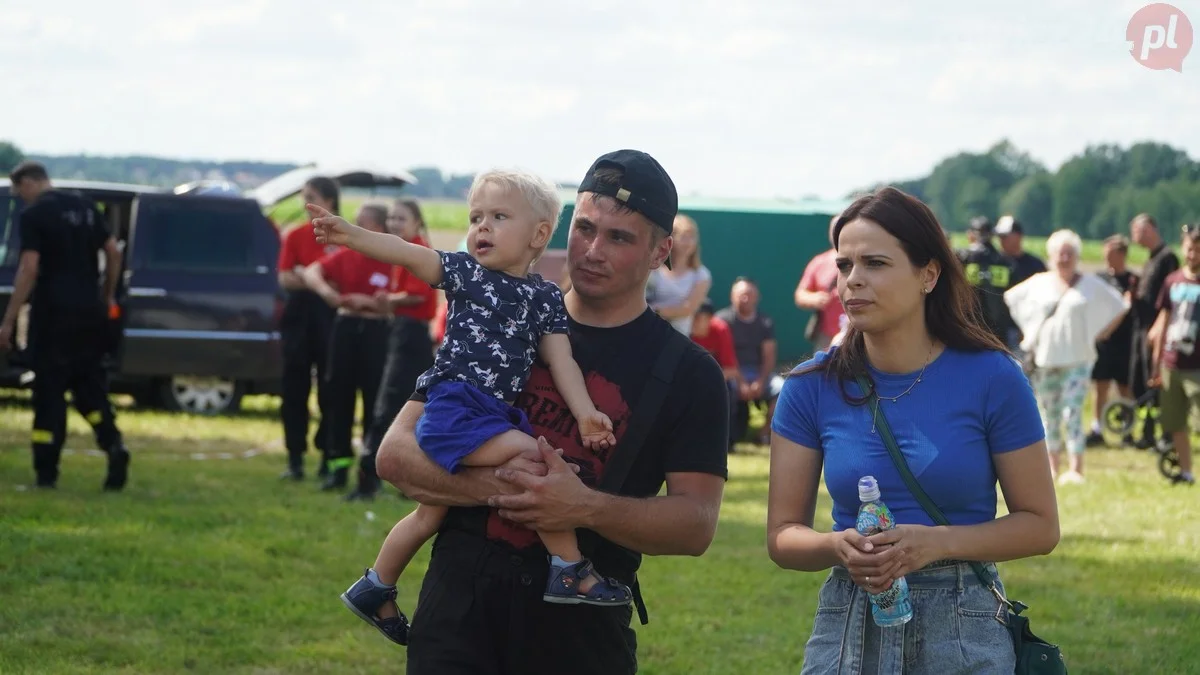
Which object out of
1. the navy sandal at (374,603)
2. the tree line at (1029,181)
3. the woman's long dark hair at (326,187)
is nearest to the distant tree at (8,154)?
the tree line at (1029,181)

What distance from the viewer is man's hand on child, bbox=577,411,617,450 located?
3.47 m

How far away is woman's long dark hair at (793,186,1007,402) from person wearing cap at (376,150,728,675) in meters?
0.30

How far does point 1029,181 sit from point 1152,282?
15.0m

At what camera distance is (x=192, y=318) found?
613 inches

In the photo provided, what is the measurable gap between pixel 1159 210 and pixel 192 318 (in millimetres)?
10269

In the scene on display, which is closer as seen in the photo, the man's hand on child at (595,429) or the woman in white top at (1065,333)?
the man's hand on child at (595,429)

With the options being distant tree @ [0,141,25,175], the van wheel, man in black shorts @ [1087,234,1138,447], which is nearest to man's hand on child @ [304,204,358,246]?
the van wheel

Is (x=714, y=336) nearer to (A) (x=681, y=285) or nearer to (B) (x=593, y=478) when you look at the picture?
(A) (x=681, y=285)

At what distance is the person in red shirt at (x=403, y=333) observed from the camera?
10.3 m

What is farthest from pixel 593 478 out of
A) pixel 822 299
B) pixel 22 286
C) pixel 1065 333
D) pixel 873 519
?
pixel 822 299

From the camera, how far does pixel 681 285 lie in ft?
41.7

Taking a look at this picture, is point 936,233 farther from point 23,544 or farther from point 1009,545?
point 23,544

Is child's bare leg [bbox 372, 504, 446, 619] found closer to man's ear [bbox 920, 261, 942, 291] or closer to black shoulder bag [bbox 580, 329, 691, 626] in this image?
black shoulder bag [bbox 580, 329, 691, 626]

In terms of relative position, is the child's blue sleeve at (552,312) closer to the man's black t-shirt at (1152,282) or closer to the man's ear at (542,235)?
the man's ear at (542,235)
